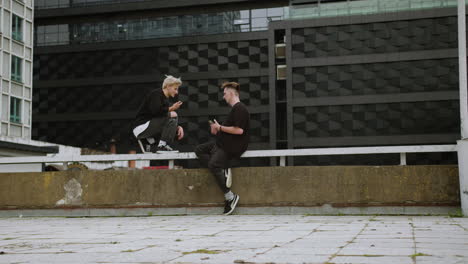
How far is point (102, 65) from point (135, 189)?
49.1 m

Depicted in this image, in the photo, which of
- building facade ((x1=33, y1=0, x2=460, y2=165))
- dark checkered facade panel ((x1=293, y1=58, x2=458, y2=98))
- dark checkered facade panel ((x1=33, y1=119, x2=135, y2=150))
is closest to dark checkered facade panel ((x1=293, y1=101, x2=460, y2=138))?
building facade ((x1=33, y1=0, x2=460, y2=165))

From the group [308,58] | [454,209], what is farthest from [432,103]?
[454,209]

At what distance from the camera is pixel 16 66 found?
4634 cm

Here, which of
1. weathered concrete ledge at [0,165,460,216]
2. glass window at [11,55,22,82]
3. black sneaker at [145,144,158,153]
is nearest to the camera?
weathered concrete ledge at [0,165,460,216]

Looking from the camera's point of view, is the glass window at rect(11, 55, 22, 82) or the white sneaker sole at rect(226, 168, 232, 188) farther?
the glass window at rect(11, 55, 22, 82)

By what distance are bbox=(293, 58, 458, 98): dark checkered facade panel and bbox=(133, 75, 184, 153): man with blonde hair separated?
4237 cm

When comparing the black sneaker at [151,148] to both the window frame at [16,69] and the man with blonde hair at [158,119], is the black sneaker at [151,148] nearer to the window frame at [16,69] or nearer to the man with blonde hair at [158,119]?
the man with blonde hair at [158,119]

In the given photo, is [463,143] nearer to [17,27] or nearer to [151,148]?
[151,148]

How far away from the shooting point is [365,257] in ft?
14.3

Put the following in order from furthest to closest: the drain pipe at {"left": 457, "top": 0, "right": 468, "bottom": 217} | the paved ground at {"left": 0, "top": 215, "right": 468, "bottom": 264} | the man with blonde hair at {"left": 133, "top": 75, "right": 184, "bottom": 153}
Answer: the man with blonde hair at {"left": 133, "top": 75, "right": 184, "bottom": 153} < the drain pipe at {"left": 457, "top": 0, "right": 468, "bottom": 217} < the paved ground at {"left": 0, "top": 215, "right": 468, "bottom": 264}

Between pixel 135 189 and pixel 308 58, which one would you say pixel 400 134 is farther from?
pixel 135 189

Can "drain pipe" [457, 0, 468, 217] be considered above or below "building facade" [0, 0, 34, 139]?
below

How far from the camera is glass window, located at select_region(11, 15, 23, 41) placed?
46.1 metres

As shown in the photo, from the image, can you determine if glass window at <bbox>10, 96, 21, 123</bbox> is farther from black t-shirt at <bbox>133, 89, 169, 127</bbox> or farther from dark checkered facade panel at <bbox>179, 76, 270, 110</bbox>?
black t-shirt at <bbox>133, 89, 169, 127</bbox>
